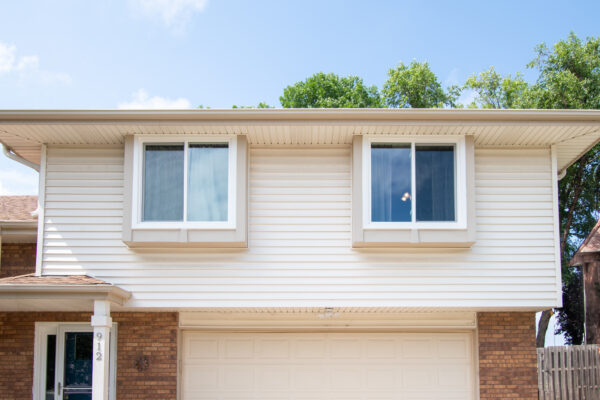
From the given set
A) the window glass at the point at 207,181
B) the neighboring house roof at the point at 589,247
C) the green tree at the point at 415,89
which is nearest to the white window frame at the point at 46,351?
the window glass at the point at 207,181

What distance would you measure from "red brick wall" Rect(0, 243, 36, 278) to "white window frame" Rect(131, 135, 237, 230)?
290 centimetres

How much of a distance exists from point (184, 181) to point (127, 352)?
2.96 metres

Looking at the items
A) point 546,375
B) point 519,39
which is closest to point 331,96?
point 519,39

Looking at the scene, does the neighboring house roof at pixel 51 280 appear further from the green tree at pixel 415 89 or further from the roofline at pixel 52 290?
the green tree at pixel 415 89

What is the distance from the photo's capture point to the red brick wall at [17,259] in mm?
11883

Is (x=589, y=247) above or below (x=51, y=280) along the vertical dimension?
above

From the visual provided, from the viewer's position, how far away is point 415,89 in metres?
24.1

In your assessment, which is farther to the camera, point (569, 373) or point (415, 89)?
point (415, 89)

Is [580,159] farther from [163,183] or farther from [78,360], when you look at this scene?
[78,360]

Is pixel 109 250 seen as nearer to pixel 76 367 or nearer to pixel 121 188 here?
pixel 121 188

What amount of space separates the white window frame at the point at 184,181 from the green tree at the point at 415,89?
1468 cm

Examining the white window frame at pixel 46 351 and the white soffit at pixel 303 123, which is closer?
the white soffit at pixel 303 123

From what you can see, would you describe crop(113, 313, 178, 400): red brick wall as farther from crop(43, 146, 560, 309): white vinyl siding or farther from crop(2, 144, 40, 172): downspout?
crop(2, 144, 40, 172): downspout

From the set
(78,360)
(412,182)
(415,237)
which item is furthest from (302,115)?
(78,360)
